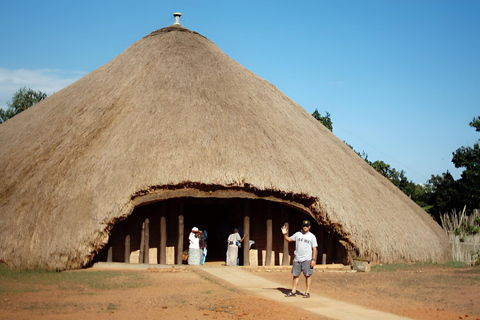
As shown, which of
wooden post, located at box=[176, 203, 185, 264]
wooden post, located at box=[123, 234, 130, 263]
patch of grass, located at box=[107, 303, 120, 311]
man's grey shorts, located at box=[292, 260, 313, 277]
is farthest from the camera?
wooden post, located at box=[176, 203, 185, 264]

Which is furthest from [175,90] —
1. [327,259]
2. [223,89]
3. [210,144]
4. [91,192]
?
[327,259]

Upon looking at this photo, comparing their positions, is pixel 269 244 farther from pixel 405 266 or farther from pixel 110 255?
pixel 110 255

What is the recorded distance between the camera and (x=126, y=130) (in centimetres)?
1593

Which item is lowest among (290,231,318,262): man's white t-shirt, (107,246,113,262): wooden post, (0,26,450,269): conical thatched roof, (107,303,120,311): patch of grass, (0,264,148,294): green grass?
(107,303,120,311): patch of grass

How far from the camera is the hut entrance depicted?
49.8 feet

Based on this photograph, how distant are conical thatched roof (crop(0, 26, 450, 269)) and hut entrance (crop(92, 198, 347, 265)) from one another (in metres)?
1.30

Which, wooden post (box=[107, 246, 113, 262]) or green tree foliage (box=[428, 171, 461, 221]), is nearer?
wooden post (box=[107, 246, 113, 262])

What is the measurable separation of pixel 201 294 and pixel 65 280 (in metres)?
3.50

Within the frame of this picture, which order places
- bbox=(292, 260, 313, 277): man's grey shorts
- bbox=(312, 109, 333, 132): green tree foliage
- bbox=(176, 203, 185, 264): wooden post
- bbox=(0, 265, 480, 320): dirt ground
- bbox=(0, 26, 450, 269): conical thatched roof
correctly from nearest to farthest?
bbox=(0, 265, 480, 320): dirt ground < bbox=(292, 260, 313, 277): man's grey shorts < bbox=(0, 26, 450, 269): conical thatched roof < bbox=(176, 203, 185, 264): wooden post < bbox=(312, 109, 333, 132): green tree foliage

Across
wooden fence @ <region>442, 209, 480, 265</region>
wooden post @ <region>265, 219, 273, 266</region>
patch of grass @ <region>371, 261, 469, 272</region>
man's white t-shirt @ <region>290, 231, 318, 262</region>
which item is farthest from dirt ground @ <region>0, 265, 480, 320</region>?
wooden fence @ <region>442, 209, 480, 265</region>

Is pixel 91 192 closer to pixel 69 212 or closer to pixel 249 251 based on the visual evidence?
pixel 69 212

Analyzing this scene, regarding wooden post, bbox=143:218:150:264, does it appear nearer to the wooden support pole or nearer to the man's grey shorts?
the wooden support pole

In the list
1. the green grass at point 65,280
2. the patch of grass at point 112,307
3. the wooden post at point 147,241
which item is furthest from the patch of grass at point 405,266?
the patch of grass at point 112,307

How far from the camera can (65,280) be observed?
11414mm
